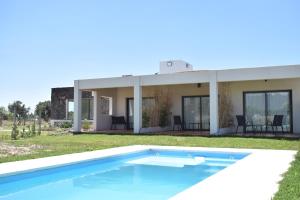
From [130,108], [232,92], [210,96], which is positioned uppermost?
[232,92]

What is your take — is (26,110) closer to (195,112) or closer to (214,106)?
(195,112)

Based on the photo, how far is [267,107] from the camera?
54.1ft

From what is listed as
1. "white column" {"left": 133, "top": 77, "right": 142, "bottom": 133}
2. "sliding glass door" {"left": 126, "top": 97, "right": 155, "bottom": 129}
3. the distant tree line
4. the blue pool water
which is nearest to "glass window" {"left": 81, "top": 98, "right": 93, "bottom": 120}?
"sliding glass door" {"left": 126, "top": 97, "right": 155, "bottom": 129}

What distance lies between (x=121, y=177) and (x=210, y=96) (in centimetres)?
829

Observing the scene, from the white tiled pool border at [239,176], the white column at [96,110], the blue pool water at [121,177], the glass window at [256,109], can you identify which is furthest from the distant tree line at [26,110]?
the white tiled pool border at [239,176]

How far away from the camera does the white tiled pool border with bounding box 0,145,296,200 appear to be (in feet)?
15.1

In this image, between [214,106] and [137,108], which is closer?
[214,106]

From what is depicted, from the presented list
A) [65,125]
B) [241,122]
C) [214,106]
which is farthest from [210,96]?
[65,125]

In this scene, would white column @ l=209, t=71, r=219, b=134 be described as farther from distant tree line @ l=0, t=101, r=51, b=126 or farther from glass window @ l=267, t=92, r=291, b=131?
distant tree line @ l=0, t=101, r=51, b=126

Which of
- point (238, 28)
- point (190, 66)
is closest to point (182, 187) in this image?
point (238, 28)

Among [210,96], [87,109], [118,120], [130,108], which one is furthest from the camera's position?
[87,109]

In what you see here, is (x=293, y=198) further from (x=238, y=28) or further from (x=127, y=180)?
(x=238, y=28)

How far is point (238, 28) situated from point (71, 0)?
24.3 ft

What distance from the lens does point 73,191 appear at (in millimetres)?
6355
